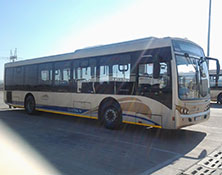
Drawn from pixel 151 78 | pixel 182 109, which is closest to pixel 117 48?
pixel 151 78

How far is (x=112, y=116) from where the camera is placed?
28.8 ft

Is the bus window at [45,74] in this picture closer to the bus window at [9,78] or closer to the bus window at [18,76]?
the bus window at [18,76]

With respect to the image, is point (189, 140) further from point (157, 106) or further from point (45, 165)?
point (45, 165)

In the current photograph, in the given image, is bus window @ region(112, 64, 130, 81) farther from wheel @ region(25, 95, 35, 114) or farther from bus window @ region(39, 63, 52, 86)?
wheel @ region(25, 95, 35, 114)

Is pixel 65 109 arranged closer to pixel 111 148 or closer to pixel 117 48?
pixel 117 48

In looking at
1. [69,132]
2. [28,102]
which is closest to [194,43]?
[69,132]

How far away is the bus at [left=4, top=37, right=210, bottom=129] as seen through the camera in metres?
7.15

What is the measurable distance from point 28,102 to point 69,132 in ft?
19.0

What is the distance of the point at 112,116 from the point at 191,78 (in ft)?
10.5

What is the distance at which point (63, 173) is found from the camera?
455 centimetres

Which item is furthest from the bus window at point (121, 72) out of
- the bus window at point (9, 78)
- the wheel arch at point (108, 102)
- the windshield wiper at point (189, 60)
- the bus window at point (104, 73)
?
the bus window at point (9, 78)

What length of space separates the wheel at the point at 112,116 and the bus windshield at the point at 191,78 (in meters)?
2.53

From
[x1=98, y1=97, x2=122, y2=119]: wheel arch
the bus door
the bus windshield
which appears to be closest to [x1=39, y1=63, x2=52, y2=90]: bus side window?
[x1=98, y1=97, x2=122, y2=119]: wheel arch

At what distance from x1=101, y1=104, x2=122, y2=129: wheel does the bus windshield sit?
2529mm
